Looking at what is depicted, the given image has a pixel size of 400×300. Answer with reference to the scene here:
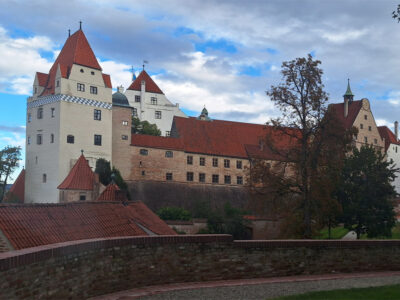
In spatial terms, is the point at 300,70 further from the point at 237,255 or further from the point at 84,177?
the point at 84,177

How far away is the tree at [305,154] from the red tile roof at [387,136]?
2335 inches

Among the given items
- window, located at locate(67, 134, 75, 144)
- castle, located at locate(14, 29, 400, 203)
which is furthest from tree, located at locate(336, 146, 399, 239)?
window, located at locate(67, 134, 75, 144)

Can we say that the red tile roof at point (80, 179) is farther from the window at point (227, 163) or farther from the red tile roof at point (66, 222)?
the window at point (227, 163)

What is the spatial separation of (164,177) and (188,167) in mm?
4057

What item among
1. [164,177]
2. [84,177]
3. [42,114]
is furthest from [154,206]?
[42,114]

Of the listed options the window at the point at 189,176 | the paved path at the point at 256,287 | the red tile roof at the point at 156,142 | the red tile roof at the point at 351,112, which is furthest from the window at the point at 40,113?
the paved path at the point at 256,287

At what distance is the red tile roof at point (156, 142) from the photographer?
203ft

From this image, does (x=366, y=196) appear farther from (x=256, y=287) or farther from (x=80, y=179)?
(x=256, y=287)

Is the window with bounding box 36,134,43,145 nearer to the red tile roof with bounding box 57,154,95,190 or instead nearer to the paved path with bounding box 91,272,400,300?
the red tile roof with bounding box 57,154,95,190

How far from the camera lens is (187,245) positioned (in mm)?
13094

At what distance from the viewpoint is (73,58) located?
2418 inches

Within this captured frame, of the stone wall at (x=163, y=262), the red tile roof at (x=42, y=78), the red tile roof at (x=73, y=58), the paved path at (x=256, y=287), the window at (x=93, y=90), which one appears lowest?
the paved path at (x=256, y=287)

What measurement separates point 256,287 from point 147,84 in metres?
79.7

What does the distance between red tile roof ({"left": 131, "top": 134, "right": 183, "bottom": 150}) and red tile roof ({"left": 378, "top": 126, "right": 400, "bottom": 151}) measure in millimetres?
37959
